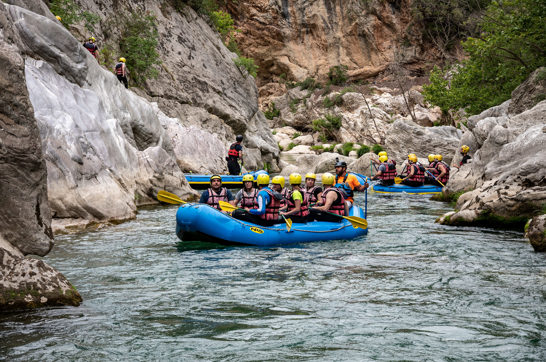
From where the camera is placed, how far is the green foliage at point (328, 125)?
145ft

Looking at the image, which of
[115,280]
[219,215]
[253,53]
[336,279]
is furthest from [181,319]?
[253,53]

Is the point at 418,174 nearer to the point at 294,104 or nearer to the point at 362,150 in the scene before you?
the point at 362,150

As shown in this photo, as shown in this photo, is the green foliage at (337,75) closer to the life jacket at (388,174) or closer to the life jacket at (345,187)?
the life jacket at (388,174)

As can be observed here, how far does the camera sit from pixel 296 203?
33.8ft

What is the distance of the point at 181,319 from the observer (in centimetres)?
562

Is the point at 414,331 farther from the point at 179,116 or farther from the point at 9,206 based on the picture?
the point at 179,116

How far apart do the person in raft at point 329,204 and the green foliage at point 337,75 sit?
139ft

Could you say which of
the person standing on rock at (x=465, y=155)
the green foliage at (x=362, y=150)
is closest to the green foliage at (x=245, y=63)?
the green foliage at (x=362, y=150)

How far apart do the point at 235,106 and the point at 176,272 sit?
915 inches

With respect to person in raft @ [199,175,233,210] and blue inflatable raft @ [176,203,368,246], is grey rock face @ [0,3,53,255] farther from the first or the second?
person in raft @ [199,175,233,210]

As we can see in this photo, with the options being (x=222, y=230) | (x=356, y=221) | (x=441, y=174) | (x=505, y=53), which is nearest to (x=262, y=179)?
(x=222, y=230)

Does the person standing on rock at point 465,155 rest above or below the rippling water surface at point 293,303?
above

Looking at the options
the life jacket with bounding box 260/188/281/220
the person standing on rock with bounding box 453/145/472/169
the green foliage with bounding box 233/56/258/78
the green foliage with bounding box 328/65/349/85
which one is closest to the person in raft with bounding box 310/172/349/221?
the life jacket with bounding box 260/188/281/220

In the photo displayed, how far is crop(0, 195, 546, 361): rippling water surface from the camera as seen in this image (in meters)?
4.80
